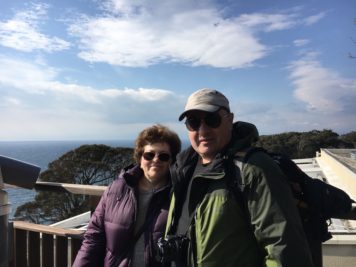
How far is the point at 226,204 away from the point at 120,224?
958 mm

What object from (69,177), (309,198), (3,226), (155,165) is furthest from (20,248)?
(69,177)

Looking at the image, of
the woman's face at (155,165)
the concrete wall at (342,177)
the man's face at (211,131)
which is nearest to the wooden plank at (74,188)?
the woman's face at (155,165)

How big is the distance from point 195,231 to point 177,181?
0.35 m

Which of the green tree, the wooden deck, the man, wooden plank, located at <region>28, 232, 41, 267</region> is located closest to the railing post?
the wooden deck

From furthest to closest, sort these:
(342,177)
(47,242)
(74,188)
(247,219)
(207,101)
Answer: (342,177) → (47,242) → (74,188) → (207,101) → (247,219)

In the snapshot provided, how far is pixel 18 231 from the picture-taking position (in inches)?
134

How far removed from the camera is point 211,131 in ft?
6.33

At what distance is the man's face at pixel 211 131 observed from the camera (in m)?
1.92

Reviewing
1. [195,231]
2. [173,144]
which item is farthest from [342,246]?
[195,231]

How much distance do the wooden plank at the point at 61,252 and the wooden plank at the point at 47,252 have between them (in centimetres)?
12

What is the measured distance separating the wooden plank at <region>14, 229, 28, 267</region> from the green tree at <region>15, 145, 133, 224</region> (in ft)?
31.4

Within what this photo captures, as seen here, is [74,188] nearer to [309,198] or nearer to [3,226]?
[3,226]

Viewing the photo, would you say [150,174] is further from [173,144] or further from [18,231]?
[18,231]

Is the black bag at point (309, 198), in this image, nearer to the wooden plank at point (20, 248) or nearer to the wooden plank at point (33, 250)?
the wooden plank at point (33, 250)
